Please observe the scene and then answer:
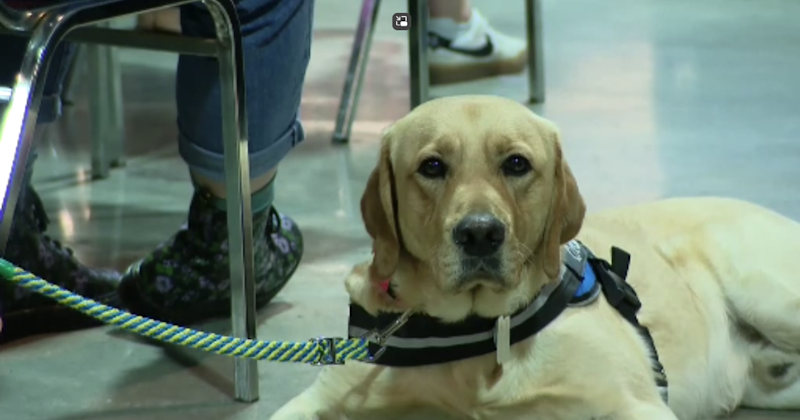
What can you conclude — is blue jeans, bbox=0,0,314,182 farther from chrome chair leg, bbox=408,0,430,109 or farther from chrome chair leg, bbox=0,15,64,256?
chrome chair leg, bbox=0,15,64,256

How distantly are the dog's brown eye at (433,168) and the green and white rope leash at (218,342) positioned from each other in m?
0.33

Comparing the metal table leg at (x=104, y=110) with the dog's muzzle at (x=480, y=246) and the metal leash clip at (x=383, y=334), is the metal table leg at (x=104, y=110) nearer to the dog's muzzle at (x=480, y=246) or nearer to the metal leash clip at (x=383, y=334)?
the metal leash clip at (x=383, y=334)

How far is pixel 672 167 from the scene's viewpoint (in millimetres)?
4316

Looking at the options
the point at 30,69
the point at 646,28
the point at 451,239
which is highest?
the point at 30,69

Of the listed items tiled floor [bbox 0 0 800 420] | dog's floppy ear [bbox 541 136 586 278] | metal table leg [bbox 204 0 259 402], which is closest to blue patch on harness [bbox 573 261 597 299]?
dog's floppy ear [bbox 541 136 586 278]

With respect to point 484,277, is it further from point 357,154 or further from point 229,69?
point 357,154

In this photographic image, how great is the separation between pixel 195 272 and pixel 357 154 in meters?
1.71

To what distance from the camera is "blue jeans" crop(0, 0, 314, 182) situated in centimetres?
273

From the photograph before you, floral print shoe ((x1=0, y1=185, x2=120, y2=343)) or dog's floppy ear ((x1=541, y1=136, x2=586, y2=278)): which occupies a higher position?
dog's floppy ear ((x1=541, y1=136, x2=586, y2=278))

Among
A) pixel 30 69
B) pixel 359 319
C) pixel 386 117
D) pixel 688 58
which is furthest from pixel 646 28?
pixel 30 69

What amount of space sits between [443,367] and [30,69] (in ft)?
2.90

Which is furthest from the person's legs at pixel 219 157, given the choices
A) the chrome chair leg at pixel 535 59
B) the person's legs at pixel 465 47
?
the chrome chair leg at pixel 535 59

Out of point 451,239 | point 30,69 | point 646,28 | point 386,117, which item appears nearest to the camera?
point 30,69

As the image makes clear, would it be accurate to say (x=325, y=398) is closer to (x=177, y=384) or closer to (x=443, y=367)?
(x=443, y=367)
